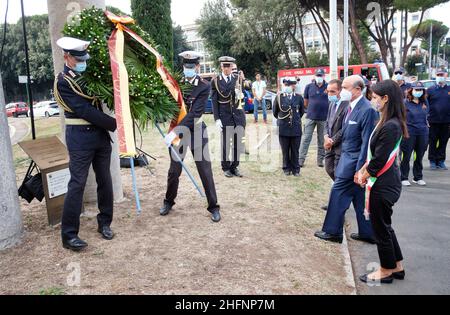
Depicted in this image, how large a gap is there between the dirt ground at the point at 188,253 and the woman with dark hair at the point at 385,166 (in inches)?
21.2

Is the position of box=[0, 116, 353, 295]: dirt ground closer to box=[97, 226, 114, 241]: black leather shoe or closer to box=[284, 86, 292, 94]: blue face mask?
box=[97, 226, 114, 241]: black leather shoe

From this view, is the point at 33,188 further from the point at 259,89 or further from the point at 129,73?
the point at 259,89

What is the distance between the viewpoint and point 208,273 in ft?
12.0

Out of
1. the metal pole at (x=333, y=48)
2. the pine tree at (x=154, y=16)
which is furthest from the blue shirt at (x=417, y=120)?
the pine tree at (x=154, y=16)

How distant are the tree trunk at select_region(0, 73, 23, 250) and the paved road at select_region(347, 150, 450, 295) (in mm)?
3409

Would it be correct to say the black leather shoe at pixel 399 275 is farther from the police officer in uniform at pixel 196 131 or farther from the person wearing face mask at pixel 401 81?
the person wearing face mask at pixel 401 81

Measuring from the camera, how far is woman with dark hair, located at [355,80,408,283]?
3539mm

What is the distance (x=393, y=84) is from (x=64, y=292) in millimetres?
3241

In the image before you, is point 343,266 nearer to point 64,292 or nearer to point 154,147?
point 64,292

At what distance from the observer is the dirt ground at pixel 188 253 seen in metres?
3.44

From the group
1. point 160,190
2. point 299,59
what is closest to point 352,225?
point 160,190

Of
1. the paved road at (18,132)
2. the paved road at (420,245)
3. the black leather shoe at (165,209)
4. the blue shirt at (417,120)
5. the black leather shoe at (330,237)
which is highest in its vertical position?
the blue shirt at (417,120)

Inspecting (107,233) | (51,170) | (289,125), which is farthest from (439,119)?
(51,170)
